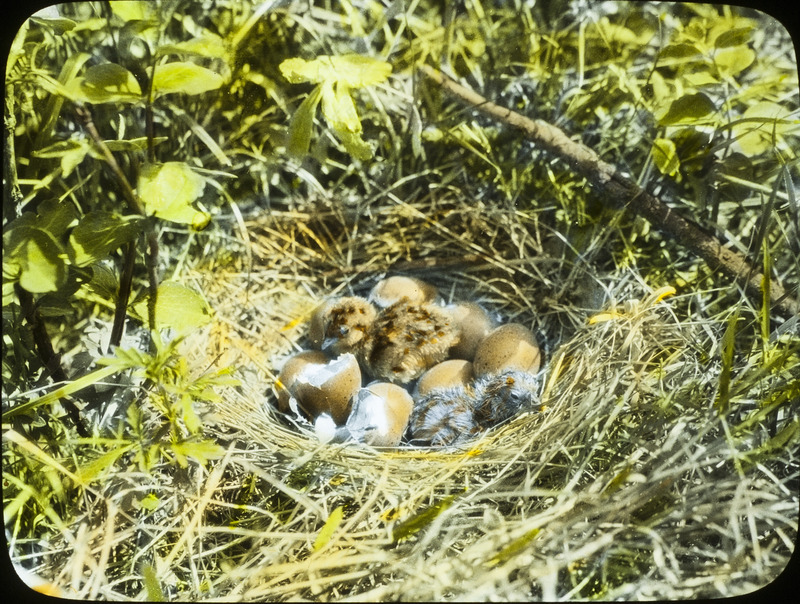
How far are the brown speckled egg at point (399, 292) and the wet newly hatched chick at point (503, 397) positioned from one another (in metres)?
0.31

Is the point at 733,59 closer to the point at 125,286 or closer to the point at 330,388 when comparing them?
the point at 330,388

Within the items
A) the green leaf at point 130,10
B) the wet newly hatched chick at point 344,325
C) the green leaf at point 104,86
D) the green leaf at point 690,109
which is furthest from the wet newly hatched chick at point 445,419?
the green leaf at point 130,10

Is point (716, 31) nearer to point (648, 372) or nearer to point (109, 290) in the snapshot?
point (648, 372)

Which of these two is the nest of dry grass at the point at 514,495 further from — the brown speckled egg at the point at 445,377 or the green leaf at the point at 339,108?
the green leaf at the point at 339,108

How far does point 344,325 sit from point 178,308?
0.42 m

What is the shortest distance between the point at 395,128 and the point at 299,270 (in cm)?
50

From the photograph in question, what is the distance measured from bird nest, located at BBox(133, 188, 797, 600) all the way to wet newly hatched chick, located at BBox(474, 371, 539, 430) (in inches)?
1.3

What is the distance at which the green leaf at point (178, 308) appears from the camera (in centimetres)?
132


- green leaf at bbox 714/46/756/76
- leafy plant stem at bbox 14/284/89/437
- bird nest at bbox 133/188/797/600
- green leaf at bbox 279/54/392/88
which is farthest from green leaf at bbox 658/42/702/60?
leafy plant stem at bbox 14/284/89/437

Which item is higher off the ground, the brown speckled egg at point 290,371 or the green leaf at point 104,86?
the green leaf at point 104,86

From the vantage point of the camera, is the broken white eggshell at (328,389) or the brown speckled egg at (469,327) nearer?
the broken white eggshell at (328,389)

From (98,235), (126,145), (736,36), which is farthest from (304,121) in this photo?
(736,36)

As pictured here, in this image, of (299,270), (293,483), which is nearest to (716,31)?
(299,270)

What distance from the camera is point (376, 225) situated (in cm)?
190
